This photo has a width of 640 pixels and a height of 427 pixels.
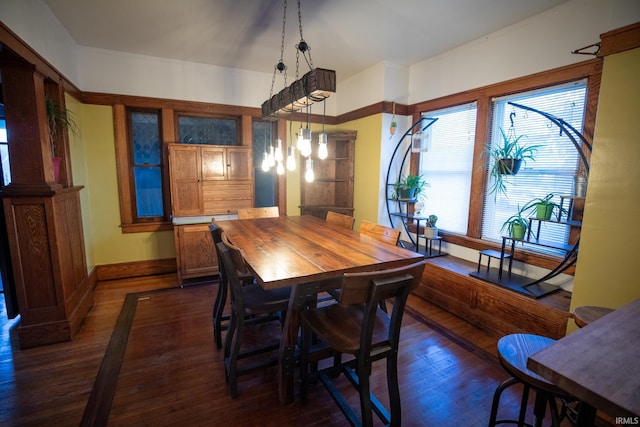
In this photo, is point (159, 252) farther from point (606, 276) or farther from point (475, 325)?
point (606, 276)

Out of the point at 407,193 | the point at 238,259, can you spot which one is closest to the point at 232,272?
the point at 238,259

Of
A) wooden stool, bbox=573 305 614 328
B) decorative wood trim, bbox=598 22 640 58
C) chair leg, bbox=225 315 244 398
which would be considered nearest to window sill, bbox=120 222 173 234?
chair leg, bbox=225 315 244 398

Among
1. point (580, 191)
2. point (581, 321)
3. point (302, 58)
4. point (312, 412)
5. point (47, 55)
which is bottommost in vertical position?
point (312, 412)

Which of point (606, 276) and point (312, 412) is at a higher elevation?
point (606, 276)

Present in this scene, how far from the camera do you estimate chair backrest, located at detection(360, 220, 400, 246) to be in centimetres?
251

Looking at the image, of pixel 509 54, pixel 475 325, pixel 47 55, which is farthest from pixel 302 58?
pixel 475 325

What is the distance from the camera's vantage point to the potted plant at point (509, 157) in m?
2.72

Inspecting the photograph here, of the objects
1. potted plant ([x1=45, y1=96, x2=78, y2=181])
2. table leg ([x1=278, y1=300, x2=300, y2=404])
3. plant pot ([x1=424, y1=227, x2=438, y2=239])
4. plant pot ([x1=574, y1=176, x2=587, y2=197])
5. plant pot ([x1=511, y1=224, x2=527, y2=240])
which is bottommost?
table leg ([x1=278, y1=300, x2=300, y2=404])

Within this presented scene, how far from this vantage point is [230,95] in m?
4.29

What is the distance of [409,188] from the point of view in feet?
12.2

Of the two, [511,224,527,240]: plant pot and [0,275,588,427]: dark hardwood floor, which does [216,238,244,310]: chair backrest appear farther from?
[511,224,527,240]: plant pot

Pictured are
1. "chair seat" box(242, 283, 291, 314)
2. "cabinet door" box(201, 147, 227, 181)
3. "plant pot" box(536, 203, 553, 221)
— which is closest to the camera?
"chair seat" box(242, 283, 291, 314)

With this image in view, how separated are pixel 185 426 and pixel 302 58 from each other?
3789mm

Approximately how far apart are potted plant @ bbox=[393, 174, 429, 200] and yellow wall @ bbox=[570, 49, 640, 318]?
186cm
